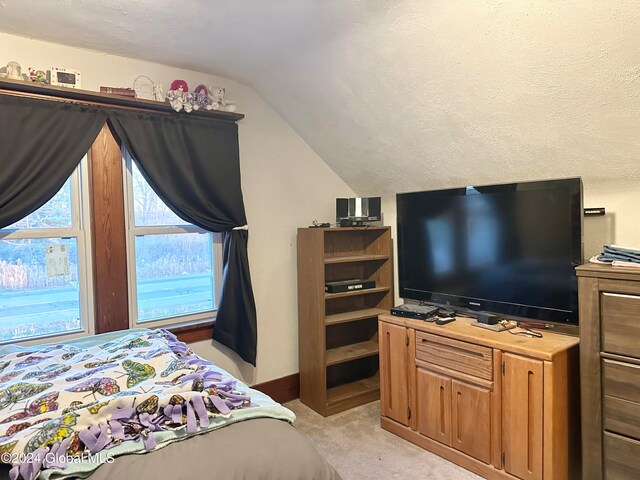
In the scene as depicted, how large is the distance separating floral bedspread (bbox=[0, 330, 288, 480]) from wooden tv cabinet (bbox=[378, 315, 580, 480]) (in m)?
1.37

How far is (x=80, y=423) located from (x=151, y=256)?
5.63ft

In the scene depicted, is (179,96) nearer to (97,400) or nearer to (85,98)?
(85,98)

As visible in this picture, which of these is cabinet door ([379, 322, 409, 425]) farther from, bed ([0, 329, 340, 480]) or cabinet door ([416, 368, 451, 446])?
bed ([0, 329, 340, 480])

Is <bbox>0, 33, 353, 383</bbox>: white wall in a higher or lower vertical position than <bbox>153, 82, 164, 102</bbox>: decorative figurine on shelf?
lower

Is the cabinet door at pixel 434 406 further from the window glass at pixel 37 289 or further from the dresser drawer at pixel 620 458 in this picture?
the window glass at pixel 37 289

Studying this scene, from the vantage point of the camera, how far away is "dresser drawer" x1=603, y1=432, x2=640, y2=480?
1.91 metres

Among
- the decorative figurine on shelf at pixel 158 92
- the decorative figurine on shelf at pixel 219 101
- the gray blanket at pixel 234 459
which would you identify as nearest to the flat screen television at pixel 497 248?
the decorative figurine on shelf at pixel 219 101

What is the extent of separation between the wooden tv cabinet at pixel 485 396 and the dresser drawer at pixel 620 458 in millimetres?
188

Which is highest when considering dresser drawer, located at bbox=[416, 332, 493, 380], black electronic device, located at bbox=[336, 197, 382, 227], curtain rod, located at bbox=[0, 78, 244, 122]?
curtain rod, located at bbox=[0, 78, 244, 122]

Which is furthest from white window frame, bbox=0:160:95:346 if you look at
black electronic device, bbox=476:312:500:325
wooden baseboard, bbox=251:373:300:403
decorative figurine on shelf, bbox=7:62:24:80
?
black electronic device, bbox=476:312:500:325

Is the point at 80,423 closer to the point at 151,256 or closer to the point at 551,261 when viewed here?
the point at 151,256

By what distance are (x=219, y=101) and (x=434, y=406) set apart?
2.43m

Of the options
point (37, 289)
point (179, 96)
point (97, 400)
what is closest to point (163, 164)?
point (179, 96)

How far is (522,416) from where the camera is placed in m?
2.17
